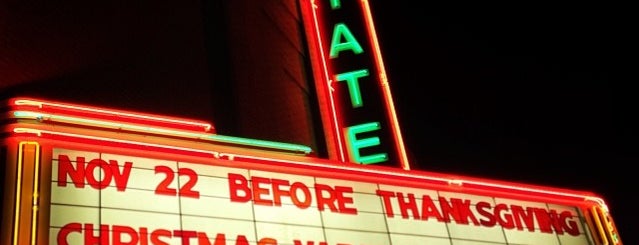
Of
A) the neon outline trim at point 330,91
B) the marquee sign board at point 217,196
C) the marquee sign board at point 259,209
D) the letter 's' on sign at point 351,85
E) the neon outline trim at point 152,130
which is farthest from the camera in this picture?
the letter 's' on sign at point 351,85

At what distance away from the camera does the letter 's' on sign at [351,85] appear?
1022 centimetres

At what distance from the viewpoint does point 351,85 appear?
11086 mm

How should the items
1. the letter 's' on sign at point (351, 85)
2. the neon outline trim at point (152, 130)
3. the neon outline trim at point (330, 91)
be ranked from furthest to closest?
the letter 's' on sign at point (351, 85) → the neon outline trim at point (330, 91) → the neon outline trim at point (152, 130)

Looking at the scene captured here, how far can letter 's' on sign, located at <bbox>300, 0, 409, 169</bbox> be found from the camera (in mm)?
10219

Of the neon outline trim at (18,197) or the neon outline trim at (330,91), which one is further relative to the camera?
the neon outline trim at (330,91)

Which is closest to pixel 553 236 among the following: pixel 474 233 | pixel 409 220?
pixel 474 233

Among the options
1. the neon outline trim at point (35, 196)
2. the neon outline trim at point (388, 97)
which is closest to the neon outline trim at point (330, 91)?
the neon outline trim at point (388, 97)

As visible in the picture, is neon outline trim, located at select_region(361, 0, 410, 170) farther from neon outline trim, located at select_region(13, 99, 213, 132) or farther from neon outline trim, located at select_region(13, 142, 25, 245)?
neon outline trim, located at select_region(13, 142, 25, 245)

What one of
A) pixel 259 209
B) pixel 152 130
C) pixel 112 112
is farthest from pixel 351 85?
pixel 112 112

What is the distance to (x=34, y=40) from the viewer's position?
29.2ft

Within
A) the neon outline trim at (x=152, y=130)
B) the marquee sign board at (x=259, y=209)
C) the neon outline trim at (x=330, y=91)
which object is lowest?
the marquee sign board at (x=259, y=209)

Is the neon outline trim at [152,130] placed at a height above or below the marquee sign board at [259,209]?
above

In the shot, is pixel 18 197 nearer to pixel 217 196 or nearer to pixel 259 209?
pixel 217 196

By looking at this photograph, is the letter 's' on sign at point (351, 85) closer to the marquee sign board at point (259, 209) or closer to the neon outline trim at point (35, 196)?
the marquee sign board at point (259, 209)
